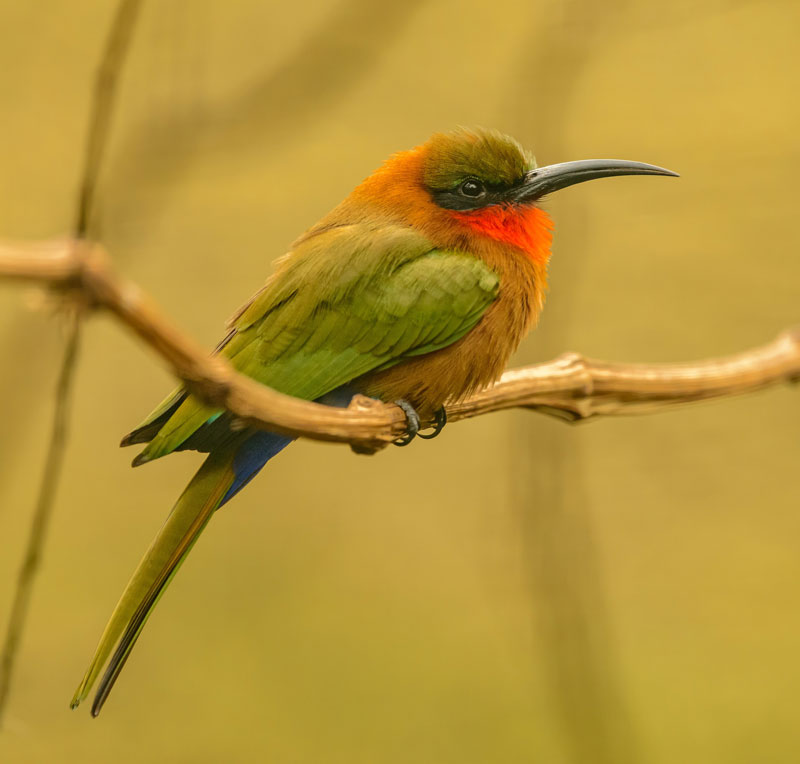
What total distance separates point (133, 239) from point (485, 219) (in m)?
1.02

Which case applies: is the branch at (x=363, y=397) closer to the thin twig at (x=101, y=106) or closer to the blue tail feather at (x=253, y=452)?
the thin twig at (x=101, y=106)

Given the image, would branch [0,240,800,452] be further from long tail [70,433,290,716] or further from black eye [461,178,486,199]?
black eye [461,178,486,199]

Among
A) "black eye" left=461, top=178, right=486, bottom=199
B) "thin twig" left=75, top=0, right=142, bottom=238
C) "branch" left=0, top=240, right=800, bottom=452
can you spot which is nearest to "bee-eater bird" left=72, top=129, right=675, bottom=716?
"black eye" left=461, top=178, right=486, bottom=199

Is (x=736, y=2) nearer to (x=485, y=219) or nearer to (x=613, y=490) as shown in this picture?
(x=485, y=219)

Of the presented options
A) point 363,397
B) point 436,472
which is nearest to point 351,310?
point 363,397

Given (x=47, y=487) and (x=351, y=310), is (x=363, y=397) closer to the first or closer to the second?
(x=351, y=310)

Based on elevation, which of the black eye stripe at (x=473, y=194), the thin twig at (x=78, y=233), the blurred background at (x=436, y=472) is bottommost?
the blurred background at (x=436, y=472)

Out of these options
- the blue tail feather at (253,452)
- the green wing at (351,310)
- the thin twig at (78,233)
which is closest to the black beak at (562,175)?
the green wing at (351,310)

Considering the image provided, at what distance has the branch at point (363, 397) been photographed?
1.10 meters

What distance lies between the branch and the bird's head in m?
0.39

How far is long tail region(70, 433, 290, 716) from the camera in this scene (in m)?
2.03

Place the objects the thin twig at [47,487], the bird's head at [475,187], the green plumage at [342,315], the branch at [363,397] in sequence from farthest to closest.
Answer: the bird's head at [475,187] → the green plumage at [342,315] → the thin twig at [47,487] → the branch at [363,397]

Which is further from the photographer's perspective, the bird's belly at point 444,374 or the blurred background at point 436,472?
the blurred background at point 436,472

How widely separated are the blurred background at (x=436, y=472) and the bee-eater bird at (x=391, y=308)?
3.52 feet
